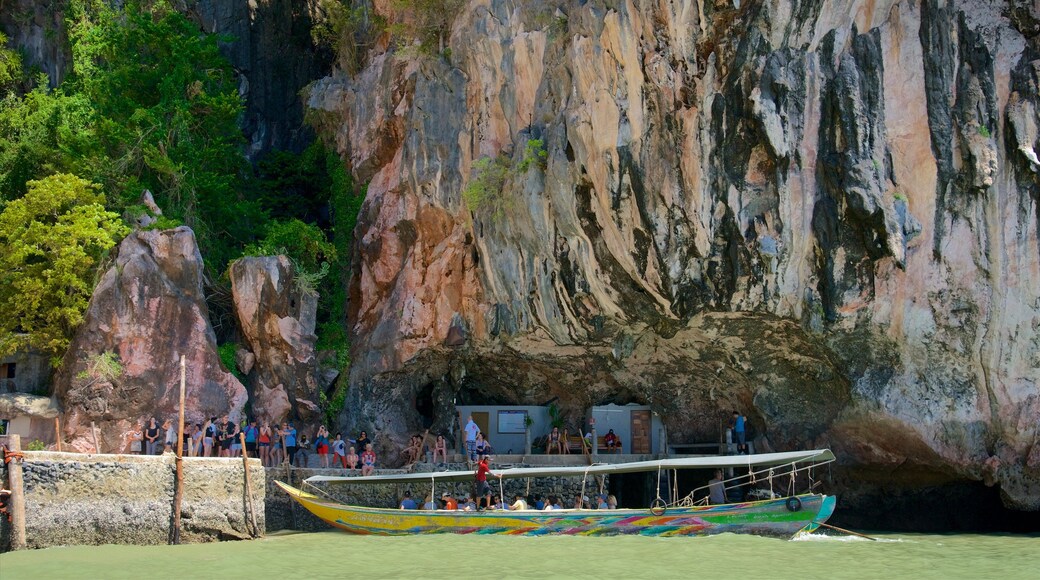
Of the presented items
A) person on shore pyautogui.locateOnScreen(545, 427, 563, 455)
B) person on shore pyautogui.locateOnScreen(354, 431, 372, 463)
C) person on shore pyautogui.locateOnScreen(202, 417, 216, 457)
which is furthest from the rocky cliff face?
person on shore pyautogui.locateOnScreen(202, 417, 216, 457)

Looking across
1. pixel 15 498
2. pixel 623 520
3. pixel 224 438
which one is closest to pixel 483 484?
pixel 623 520

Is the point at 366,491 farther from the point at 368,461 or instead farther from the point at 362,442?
the point at 362,442

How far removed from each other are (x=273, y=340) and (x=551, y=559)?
39.7 ft

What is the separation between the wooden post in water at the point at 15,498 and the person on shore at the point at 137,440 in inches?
209

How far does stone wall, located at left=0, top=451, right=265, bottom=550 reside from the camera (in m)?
16.4

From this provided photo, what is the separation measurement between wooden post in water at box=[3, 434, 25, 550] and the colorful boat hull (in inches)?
228

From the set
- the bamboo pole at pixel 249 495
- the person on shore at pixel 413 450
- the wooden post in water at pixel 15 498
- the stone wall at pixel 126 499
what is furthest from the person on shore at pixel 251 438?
the wooden post in water at pixel 15 498

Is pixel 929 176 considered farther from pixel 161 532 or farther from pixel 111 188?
pixel 111 188

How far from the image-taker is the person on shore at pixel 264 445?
70.5ft

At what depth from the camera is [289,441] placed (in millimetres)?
21891

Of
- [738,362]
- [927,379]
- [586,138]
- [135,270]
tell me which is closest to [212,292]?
[135,270]

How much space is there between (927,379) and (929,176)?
4011 mm

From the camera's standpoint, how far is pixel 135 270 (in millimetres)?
22938

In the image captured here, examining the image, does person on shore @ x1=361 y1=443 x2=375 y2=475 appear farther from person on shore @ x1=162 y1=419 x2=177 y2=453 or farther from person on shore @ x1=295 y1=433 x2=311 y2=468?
person on shore @ x1=162 y1=419 x2=177 y2=453
